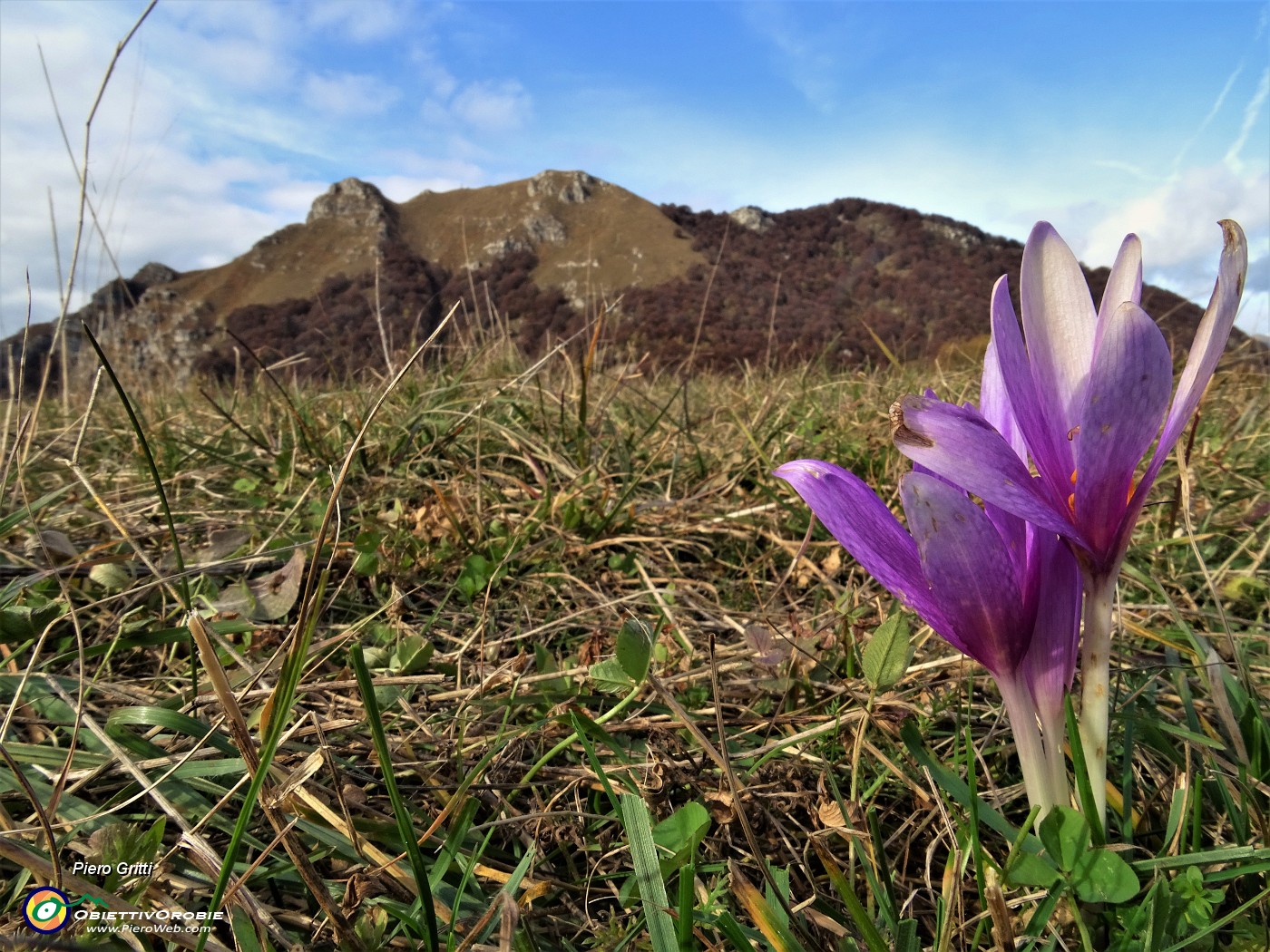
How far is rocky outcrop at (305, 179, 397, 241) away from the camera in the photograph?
179 ft

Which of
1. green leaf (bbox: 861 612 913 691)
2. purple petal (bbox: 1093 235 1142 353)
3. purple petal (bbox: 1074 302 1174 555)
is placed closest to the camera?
purple petal (bbox: 1074 302 1174 555)

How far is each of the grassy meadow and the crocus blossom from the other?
0.35 ft

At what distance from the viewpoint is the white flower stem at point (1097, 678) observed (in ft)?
2.55

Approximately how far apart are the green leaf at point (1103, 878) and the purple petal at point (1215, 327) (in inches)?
16.3

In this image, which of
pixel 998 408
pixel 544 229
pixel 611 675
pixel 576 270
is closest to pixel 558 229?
pixel 544 229

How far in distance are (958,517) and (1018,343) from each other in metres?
0.19

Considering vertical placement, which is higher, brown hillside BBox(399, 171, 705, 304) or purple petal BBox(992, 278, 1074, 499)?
brown hillside BBox(399, 171, 705, 304)

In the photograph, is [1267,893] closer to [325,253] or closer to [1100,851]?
[1100,851]

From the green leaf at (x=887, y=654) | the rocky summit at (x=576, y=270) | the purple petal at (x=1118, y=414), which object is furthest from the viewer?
the rocky summit at (x=576, y=270)

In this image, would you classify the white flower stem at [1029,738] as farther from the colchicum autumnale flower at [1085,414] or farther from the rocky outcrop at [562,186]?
the rocky outcrop at [562,186]

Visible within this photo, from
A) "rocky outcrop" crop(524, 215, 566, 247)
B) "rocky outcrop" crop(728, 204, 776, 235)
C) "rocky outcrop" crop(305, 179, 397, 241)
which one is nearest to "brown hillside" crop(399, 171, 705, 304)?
"rocky outcrop" crop(524, 215, 566, 247)

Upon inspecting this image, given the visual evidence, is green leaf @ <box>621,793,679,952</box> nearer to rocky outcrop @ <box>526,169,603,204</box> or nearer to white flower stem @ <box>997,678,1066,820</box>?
white flower stem @ <box>997,678,1066,820</box>

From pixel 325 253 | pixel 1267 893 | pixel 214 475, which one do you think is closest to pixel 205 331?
pixel 325 253

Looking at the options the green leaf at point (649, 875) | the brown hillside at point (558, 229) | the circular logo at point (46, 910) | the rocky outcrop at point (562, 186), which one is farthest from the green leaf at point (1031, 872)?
the rocky outcrop at point (562, 186)
